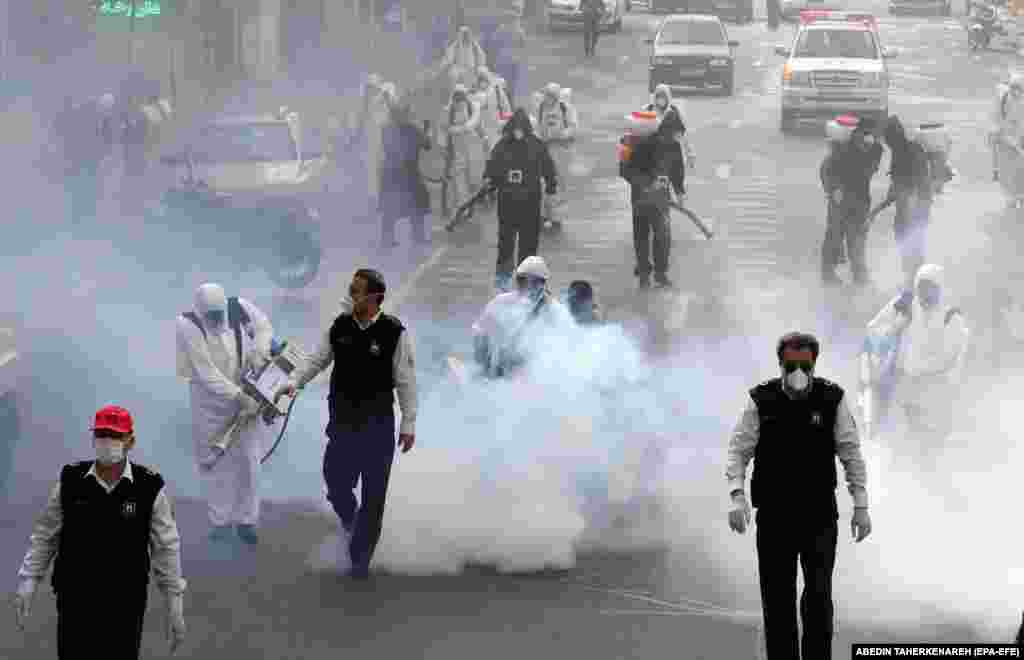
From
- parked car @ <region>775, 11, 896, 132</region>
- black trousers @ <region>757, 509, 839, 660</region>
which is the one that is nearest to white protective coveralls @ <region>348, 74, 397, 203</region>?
parked car @ <region>775, 11, 896, 132</region>

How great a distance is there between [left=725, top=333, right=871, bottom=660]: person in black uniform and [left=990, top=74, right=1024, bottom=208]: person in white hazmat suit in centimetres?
1900

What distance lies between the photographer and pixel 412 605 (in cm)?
1130

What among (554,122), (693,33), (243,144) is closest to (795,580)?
(243,144)

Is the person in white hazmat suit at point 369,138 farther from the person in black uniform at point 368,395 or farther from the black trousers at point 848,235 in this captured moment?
the person in black uniform at point 368,395

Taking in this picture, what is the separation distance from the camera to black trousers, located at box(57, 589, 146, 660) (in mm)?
8570

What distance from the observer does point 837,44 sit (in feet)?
133

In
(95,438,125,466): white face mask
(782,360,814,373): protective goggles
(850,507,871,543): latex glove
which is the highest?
(782,360,814,373): protective goggles

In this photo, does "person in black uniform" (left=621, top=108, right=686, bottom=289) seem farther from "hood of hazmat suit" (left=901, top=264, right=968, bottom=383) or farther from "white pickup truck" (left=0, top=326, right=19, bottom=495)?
"white pickup truck" (left=0, top=326, right=19, bottom=495)

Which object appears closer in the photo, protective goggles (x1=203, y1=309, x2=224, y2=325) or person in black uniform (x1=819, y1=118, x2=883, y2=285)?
protective goggles (x1=203, y1=309, x2=224, y2=325)

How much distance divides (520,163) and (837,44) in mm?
20315

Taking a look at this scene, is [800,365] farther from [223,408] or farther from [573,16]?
[573,16]

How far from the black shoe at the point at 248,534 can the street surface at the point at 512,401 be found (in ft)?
0.43

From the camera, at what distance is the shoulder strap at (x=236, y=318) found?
1275cm

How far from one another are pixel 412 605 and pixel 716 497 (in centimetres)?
271
